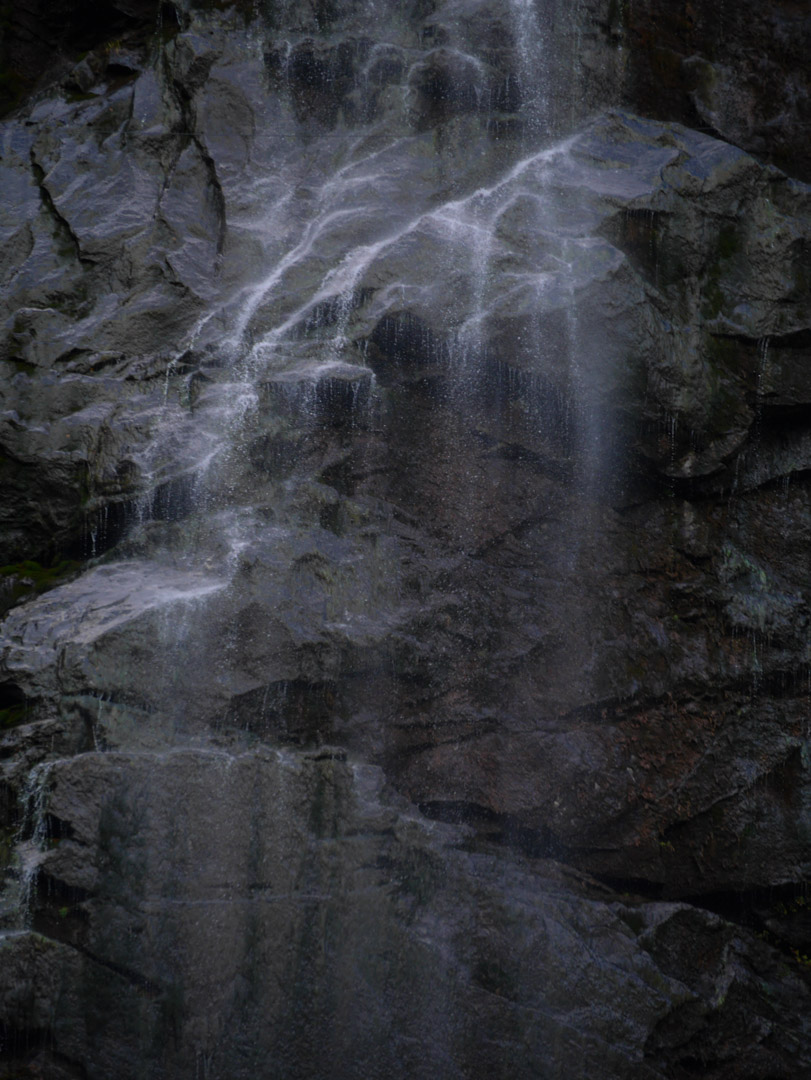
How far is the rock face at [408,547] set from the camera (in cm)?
529

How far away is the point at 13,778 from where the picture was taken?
5.47 meters

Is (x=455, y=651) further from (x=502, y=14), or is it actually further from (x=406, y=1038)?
(x=502, y=14)

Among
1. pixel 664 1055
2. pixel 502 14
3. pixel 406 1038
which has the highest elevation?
pixel 502 14

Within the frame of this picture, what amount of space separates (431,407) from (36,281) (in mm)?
4023

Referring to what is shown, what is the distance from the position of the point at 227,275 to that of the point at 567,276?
301cm

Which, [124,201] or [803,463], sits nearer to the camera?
[803,463]

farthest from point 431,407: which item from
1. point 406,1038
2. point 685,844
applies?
point 406,1038

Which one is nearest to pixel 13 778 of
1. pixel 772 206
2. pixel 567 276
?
pixel 567 276

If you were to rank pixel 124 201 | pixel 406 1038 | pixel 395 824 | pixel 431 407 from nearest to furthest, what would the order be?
pixel 406 1038, pixel 395 824, pixel 431 407, pixel 124 201

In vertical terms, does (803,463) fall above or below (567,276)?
below

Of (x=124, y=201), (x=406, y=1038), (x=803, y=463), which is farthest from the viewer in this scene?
(x=124, y=201)

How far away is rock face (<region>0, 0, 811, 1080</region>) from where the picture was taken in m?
5.29

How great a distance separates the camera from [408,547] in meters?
6.58

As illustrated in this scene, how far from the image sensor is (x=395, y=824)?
18.4ft
